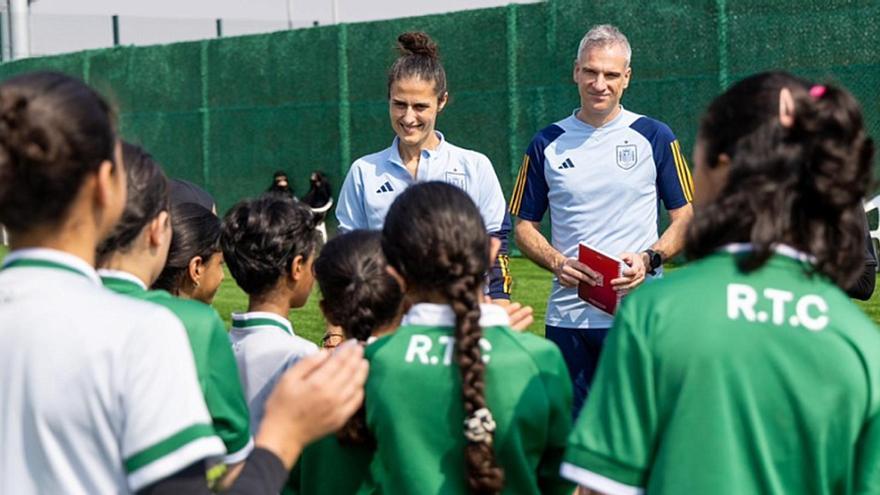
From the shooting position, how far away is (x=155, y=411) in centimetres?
217

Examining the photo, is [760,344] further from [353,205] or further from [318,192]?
[318,192]

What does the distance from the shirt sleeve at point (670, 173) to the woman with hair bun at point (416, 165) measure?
723mm

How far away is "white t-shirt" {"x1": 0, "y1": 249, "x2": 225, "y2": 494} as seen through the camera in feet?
7.13

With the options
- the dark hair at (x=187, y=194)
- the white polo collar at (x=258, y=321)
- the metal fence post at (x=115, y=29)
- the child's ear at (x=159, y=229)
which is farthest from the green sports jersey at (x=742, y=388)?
the metal fence post at (x=115, y=29)

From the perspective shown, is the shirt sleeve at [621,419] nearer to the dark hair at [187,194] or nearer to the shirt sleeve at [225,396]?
the shirt sleeve at [225,396]

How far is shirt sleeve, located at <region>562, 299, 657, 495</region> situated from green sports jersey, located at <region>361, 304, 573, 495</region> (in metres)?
0.43

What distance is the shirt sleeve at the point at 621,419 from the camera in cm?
248

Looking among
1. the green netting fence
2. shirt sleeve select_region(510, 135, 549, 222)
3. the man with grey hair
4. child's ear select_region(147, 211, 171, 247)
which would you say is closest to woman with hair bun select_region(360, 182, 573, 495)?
child's ear select_region(147, 211, 171, 247)

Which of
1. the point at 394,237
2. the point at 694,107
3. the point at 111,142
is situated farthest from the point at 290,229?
the point at 694,107

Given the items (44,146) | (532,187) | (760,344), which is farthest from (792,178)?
(532,187)

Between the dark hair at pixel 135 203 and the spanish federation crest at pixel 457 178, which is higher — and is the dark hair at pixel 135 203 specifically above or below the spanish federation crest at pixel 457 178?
above

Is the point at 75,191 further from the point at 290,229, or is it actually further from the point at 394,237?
the point at 290,229

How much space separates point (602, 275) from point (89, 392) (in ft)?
11.2

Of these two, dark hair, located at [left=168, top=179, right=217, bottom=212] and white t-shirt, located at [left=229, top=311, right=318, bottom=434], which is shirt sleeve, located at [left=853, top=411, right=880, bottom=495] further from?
dark hair, located at [left=168, top=179, right=217, bottom=212]
